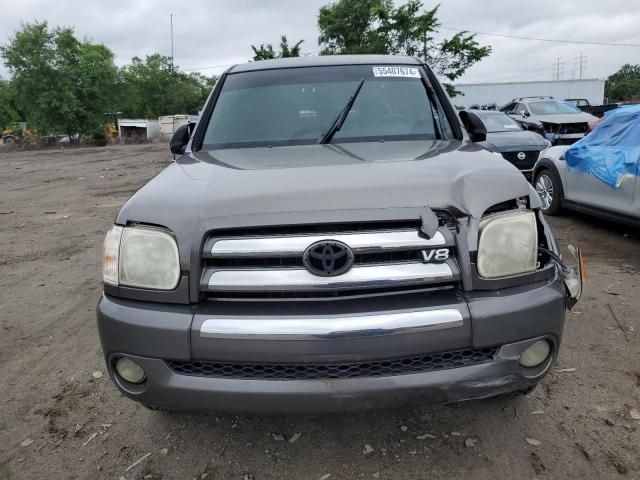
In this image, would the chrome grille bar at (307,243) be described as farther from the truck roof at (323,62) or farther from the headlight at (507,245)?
the truck roof at (323,62)

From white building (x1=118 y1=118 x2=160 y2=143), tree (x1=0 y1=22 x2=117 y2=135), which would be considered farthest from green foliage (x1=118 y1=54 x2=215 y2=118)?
tree (x1=0 y1=22 x2=117 y2=135)

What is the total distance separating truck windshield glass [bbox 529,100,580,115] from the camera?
1464cm

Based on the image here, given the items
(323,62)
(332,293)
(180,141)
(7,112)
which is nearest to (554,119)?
(323,62)

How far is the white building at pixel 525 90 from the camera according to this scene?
49156 millimetres

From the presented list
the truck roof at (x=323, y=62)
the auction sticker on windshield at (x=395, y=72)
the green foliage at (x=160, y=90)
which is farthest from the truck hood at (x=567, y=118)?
the green foliage at (x=160, y=90)

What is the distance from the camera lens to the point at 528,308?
6.37 ft

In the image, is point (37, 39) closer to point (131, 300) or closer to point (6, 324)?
point (6, 324)

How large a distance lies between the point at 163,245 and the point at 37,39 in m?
40.8

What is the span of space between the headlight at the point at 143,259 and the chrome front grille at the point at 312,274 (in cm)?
14

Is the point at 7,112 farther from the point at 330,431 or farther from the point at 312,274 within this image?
the point at 312,274

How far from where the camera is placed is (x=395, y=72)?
347cm

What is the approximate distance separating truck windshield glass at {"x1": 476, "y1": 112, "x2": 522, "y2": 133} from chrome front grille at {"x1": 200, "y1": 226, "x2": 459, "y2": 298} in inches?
366

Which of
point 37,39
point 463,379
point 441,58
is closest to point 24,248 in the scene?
point 463,379

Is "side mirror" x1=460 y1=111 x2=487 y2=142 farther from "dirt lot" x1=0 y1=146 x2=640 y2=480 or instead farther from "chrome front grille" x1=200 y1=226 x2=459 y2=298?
"chrome front grille" x1=200 y1=226 x2=459 y2=298
